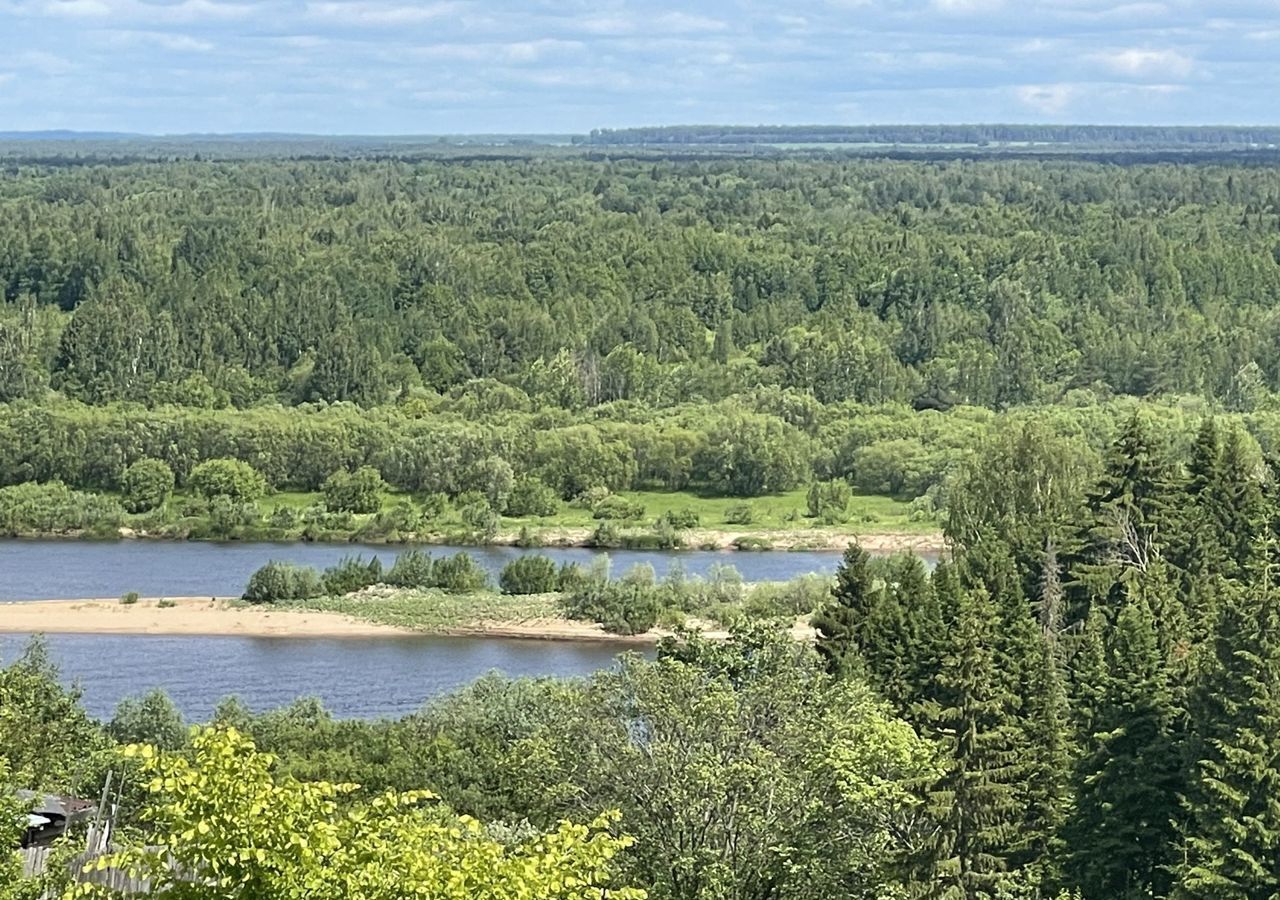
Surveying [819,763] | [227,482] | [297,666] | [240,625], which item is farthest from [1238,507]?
[227,482]

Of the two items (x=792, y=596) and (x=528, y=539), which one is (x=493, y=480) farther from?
(x=792, y=596)

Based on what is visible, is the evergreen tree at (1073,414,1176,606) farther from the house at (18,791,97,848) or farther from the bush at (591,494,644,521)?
the bush at (591,494,644,521)

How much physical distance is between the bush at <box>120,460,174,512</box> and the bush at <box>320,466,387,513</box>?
19.8 feet

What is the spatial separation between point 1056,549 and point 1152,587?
17.1 ft

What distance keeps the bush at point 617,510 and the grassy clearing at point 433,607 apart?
16.4m

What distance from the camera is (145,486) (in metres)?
80.3

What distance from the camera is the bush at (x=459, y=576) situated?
210 ft

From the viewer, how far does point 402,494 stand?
82.1 metres

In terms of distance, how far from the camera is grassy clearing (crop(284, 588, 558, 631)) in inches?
2365

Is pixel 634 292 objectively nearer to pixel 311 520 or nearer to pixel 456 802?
pixel 311 520

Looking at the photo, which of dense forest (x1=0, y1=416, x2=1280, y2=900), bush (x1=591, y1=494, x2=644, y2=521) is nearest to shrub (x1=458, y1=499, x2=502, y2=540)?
bush (x1=591, y1=494, x2=644, y2=521)

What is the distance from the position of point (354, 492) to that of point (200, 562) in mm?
10439

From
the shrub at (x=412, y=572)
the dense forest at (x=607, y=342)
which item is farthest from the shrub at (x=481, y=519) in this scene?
the shrub at (x=412, y=572)

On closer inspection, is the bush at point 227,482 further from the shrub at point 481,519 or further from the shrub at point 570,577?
the shrub at point 570,577
